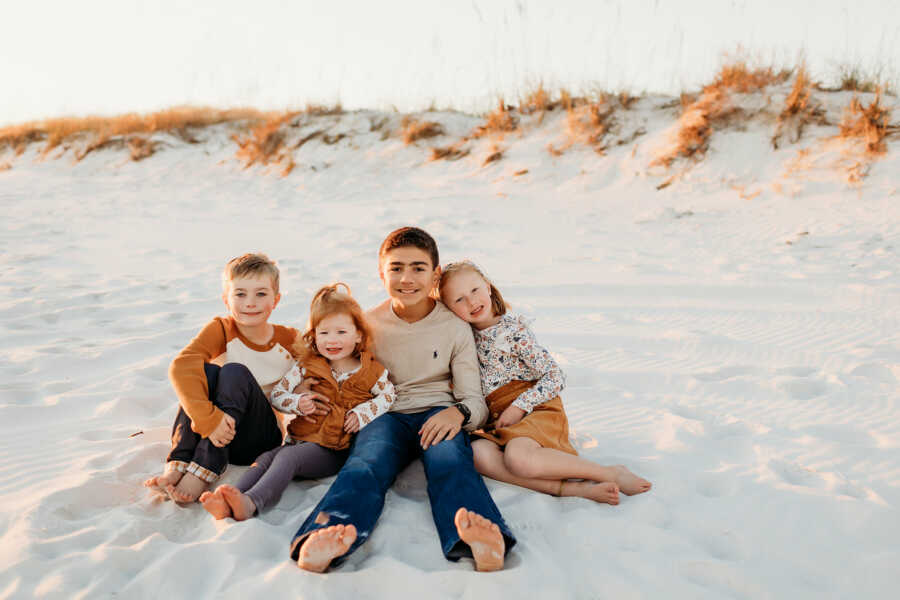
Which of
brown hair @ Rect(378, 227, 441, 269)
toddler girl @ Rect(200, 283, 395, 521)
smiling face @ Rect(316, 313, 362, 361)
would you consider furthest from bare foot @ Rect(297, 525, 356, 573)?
brown hair @ Rect(378, 227, 441, 269)

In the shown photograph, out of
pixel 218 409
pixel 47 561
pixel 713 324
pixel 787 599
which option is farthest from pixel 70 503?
pixel 713 324

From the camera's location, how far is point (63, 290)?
541 centimetres

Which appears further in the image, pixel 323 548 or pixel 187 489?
pixel 187 489

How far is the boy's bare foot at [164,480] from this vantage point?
7.88 feet

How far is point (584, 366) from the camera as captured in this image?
396cm

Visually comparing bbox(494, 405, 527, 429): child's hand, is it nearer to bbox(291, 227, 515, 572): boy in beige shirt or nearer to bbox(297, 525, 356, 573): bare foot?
bbox(291, 227, 515, 572): boy in beige shirt

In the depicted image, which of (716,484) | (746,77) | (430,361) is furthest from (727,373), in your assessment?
(746,77)

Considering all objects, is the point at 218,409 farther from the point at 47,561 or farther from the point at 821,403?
the point at 821,403

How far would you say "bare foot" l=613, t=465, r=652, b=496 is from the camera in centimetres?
247

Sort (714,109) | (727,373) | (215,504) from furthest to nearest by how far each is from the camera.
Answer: (714,109)
(727,373)
(215,504)

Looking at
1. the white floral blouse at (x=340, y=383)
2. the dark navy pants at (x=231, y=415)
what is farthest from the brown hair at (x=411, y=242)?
the dark navy pants at (x=231, y=415)

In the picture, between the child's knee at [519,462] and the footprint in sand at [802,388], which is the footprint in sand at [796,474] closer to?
the footprint in sand at [802,388]

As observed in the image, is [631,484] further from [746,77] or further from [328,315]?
[746,77]

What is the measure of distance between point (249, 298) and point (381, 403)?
72 cm
